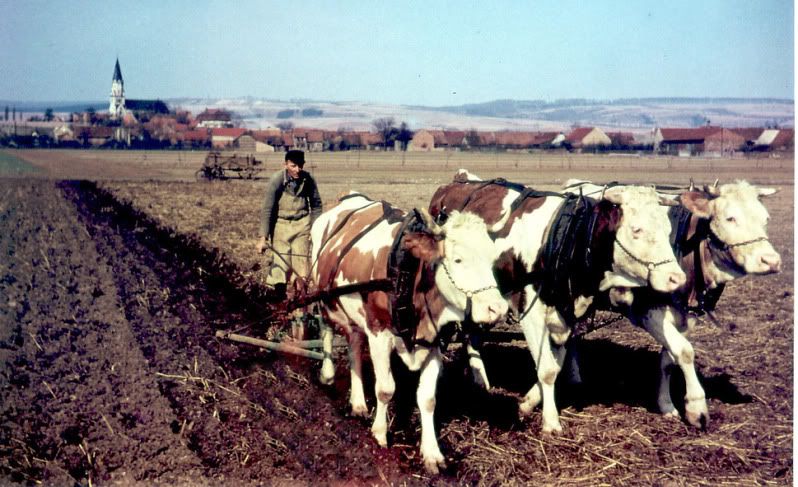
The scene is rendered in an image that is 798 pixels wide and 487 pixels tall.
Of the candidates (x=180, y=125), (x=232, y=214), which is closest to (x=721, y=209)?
(x=232, y=214)

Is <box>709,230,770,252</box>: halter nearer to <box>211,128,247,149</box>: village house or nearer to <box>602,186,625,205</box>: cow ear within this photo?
<box>602,186,625,205</box>: cow ear

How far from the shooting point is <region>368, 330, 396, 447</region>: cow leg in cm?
643

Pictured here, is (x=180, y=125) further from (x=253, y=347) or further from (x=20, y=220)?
(x=253, y=347)

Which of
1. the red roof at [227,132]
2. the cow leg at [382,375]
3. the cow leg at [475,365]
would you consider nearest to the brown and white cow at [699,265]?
the cow leg at [475,365]

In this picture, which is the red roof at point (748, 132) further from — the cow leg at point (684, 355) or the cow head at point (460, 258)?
the cow head at point (460, 258)

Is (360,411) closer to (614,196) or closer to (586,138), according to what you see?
(614,196)

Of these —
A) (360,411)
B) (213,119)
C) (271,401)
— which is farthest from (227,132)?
(360,411)

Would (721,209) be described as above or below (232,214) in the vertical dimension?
above

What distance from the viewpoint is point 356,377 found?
7410 mm

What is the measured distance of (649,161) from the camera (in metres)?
65.4

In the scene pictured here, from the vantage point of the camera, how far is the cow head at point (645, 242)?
671cm

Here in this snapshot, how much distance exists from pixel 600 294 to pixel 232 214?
1833cm

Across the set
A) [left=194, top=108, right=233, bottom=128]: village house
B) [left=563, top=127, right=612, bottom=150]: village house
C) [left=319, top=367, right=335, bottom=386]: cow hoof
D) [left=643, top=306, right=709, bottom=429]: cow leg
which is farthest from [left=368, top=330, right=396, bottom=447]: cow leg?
[left=563, top=127, right=612, bottom=150]: village house

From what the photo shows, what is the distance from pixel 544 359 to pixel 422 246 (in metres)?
2.25
